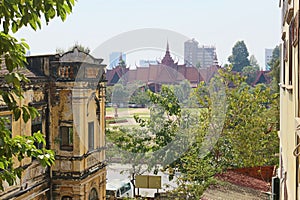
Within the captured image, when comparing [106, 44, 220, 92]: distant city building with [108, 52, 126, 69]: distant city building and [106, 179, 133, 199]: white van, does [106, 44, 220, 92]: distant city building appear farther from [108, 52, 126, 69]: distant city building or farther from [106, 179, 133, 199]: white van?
[106, 179, 133, 199]: white van

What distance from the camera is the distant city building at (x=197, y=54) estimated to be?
551 cm

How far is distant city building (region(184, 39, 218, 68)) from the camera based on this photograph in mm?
5512

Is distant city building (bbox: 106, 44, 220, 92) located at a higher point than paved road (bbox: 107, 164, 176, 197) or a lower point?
higher

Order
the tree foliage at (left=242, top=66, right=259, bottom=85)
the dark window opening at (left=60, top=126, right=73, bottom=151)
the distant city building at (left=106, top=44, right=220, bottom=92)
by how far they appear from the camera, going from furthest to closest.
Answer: the tree foliage at (left=242, top=66, right=259, bottom=85) → the dark window opening at (left=60, top=126, right=73, bottom=151) → the distant city building at (left=106, top=44, right=220, bottom=92)

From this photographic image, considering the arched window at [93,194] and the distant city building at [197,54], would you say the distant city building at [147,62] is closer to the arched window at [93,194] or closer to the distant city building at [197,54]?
the distant city building at [197,54]

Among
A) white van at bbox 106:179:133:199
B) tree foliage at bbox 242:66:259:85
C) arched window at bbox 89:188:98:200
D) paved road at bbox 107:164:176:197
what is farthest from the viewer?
tree foliage at bbox 242:66:259:85

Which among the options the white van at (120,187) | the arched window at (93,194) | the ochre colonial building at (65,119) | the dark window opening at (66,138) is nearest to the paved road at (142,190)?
the white van at (120,187)

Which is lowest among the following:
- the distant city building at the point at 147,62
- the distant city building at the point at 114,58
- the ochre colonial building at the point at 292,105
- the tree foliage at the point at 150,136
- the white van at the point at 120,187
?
the white van at the point at 120,187

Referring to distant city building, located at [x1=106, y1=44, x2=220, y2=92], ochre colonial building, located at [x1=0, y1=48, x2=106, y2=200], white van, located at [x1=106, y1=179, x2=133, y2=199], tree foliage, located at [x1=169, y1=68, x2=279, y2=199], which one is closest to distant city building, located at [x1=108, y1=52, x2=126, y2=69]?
distant city building, located at [x1=106, y1=44, x2=220, y2=92]

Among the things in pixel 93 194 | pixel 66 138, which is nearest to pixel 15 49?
pixel 66 138

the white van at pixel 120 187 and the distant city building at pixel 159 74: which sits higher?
the distant city building at pixel 159 74

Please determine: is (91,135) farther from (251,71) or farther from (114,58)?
(251,71)

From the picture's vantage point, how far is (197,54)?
222 inches

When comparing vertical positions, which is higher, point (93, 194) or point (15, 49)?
point (15, 49)
